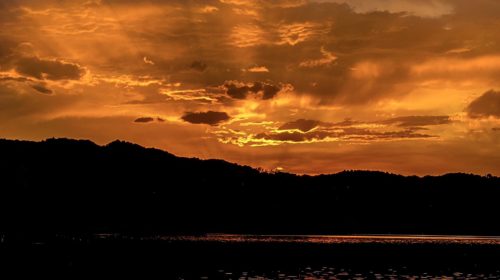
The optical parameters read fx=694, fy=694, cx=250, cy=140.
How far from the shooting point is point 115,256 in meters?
140

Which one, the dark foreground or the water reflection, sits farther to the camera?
the dark foreground

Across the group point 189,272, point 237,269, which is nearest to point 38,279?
point 189,272

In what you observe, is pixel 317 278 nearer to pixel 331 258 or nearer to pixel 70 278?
pixel 70 278

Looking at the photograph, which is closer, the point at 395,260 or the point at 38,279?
the point at 38,279

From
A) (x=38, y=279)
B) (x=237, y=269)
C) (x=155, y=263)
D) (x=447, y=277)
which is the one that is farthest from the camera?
(x=155, y=263)

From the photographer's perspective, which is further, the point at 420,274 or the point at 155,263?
the point at 155,263

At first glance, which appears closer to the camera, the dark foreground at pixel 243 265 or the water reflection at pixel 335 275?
the water reflection at pixel 335 275

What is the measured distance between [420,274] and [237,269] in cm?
2857

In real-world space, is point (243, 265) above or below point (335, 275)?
above

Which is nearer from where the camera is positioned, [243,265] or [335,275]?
[335,275]

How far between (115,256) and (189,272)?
3963 centimetres

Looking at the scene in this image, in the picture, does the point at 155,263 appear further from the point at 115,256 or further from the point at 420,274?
the point at 420,274

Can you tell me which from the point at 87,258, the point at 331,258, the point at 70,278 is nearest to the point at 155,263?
the point at 87,258

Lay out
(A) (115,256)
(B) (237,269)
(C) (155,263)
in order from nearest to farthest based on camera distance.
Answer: (B) (237,269) → (C) (155,263) → (A) (115,256)
